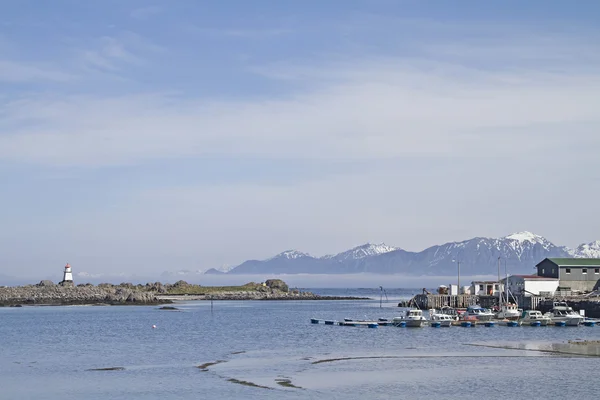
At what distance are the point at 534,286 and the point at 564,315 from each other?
18.3 meters

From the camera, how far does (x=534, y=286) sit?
10088cm

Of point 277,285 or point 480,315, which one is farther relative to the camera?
point 277,285

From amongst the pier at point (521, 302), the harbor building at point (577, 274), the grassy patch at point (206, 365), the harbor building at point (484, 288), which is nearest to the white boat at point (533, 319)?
the pier at point (521, 302)

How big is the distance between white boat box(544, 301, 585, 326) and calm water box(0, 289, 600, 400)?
7.17 feet

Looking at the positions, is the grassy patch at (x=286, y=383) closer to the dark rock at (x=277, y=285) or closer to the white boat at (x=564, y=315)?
the white boat at (x=564, y=315)

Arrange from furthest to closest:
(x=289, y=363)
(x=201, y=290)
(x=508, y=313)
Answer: (x=201, y=290), (x=508, y=313), (x=289, y=363)

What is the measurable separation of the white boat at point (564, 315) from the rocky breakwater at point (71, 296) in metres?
75.0

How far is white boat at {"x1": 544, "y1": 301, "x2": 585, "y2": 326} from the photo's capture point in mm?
79875

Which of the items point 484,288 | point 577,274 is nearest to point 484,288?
point 484,288

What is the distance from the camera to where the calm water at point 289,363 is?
132 feet

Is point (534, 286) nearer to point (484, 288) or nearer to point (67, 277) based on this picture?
point (484, 288)

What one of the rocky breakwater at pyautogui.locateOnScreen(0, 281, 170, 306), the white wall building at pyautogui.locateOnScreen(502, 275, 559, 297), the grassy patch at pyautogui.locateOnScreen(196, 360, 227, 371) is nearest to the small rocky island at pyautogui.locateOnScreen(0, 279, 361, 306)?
the rocky breakwater at pyautogui.locateOnScreen(0, 281, 170, 306)

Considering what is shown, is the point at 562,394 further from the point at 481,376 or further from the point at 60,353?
the point at 60,353

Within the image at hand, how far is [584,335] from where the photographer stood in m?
69.2
